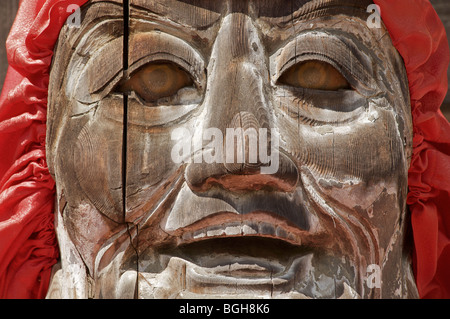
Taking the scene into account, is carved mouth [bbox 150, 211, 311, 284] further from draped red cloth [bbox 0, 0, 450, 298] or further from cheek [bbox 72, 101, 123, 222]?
draped red cloth [bbox 0, 0, 450, 298]

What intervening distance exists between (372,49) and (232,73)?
0.44 meters

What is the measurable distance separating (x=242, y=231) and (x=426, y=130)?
751mm

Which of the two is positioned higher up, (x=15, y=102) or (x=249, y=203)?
(x=15, y=102)

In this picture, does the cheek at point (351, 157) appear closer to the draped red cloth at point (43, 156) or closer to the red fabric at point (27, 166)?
the draped red cloth at point (43, 156)

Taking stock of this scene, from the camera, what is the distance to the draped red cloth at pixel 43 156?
8.25ft

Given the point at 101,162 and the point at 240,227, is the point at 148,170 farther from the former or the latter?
the point at 240,227

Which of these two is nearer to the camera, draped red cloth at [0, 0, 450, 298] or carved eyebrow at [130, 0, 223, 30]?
carved eyebrow at [130, 0, 223, 30]

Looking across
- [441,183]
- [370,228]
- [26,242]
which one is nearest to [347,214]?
[370,228]

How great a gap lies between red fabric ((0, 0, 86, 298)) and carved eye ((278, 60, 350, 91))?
710 mm

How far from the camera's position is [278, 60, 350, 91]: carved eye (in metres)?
2.34

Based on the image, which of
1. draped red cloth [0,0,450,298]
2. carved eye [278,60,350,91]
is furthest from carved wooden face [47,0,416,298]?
draped red cloth [0,0,450,298]
